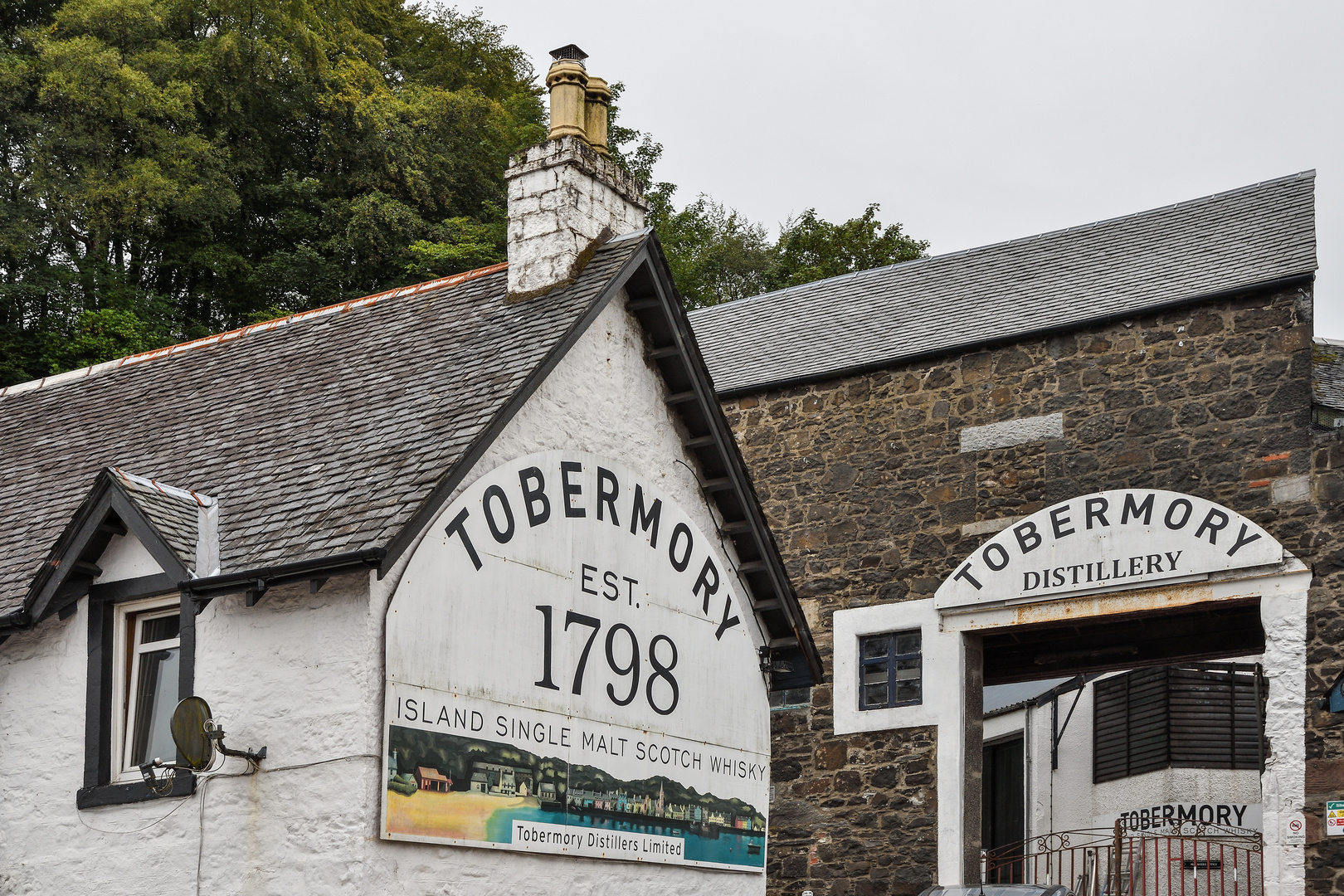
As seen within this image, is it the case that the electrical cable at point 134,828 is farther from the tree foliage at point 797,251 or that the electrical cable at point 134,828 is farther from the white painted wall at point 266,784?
the tree foliage at point 797,251

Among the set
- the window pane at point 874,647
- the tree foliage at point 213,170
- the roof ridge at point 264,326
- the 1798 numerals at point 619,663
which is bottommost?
the 1798 numerals at point 619,663

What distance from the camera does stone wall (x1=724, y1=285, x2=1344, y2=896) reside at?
15266 millimetres

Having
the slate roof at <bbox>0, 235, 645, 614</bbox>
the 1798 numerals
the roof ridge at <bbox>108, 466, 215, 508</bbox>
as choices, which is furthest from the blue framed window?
the roof ridge at <bbox>108, 466, 215, 508</bbox>

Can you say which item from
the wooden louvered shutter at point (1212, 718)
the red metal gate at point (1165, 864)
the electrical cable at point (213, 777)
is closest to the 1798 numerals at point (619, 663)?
the electrical cable at point (213, 777)

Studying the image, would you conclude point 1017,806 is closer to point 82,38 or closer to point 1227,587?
point 1227,587

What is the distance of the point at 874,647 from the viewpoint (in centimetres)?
1755

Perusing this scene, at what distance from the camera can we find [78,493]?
499 inches

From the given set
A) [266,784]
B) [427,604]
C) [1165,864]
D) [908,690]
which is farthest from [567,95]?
[1165,864]

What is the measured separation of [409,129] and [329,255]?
3.38 m

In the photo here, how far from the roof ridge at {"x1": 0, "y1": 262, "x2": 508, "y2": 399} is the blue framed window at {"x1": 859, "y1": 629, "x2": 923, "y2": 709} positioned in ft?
20.9

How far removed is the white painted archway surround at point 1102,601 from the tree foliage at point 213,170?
16.3 meters

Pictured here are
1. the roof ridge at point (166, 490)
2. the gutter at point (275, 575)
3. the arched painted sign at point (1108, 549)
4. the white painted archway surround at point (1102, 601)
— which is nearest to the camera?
the gutter at point (275, 575)

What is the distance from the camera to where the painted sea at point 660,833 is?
10484 millimetres

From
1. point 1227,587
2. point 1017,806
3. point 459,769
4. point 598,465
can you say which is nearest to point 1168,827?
point 1017,806
